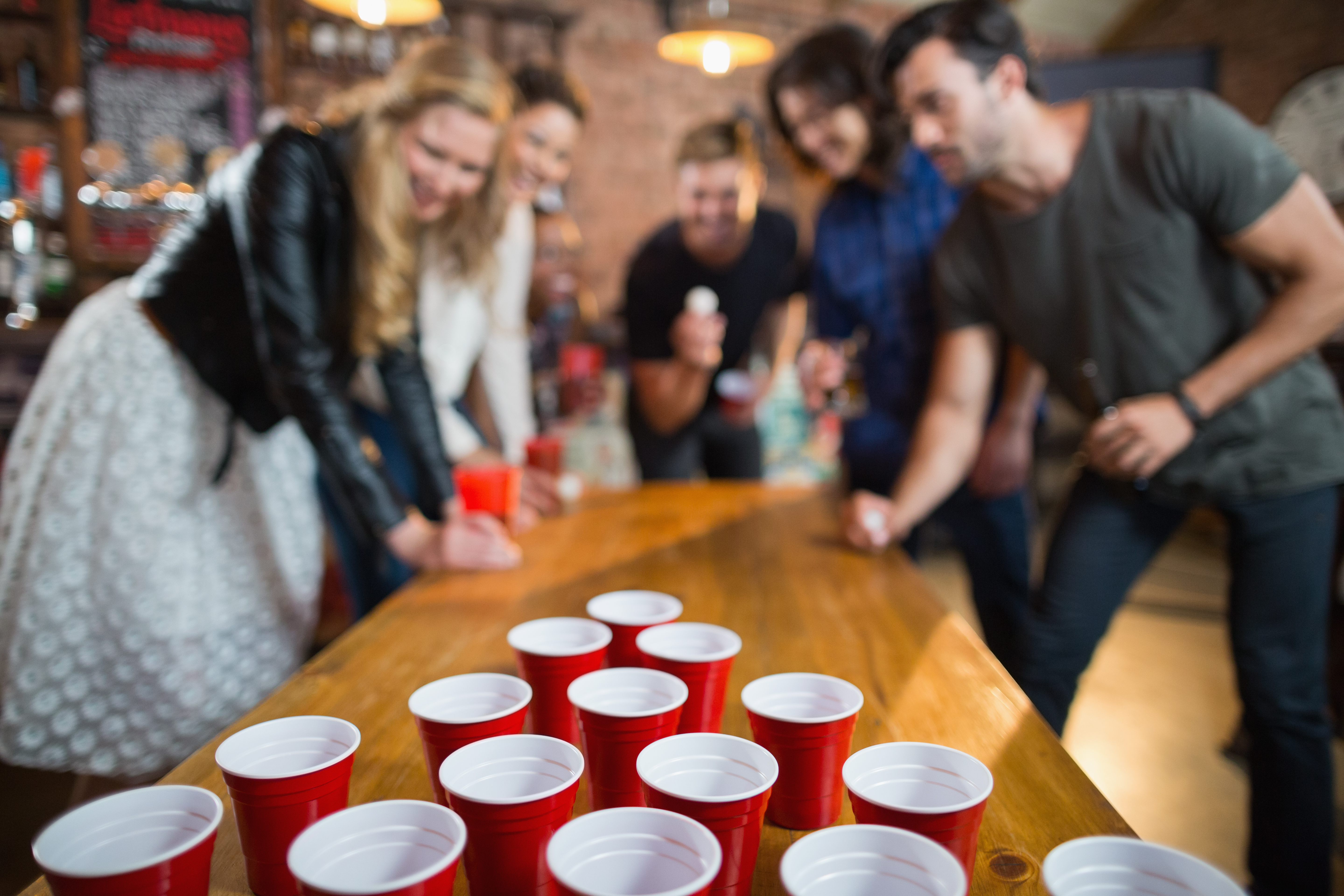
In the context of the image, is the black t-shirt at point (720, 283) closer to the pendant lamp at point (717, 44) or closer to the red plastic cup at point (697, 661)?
the pendant lamp at point (717, 44)

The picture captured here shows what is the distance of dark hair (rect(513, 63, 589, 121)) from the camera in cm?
232

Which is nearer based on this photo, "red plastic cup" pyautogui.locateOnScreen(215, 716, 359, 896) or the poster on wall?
"red plastic cup" pyautogui.locateOnScreen(215, 716, 359, 896)

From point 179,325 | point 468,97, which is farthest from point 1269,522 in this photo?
point 179,325

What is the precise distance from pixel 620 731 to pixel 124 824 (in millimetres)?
331

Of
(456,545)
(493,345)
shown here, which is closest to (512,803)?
(456,545)

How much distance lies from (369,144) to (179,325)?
1.57ft

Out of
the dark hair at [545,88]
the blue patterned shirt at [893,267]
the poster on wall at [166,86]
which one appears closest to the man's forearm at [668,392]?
the blue patterned shirt at [893,267]

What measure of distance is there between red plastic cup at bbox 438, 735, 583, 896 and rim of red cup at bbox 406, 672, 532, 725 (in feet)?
0.16

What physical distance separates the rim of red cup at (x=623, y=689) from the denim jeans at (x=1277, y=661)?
975mm

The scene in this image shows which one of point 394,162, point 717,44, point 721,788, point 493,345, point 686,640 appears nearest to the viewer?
point 721,788

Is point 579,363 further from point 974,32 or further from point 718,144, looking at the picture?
point 974,32

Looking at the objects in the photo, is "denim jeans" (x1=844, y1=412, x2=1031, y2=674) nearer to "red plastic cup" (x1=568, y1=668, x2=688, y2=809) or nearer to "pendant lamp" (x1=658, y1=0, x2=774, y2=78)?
"red plastic cup" (x1=568, y1=668, x2=688, y2=809)

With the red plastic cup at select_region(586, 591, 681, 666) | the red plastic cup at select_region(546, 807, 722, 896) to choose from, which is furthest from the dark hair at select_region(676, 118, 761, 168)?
the red plastic cup at select_region(546, 807, 722, 896)

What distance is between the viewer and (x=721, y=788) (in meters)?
0.61
